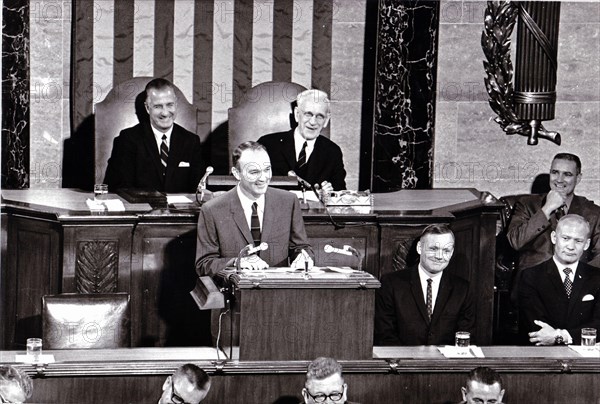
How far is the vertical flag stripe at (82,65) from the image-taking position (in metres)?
10.2

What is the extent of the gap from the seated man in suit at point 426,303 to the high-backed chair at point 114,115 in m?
2.72

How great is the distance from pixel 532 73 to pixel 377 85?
47.8 inches

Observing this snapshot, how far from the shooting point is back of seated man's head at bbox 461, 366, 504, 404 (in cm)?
632

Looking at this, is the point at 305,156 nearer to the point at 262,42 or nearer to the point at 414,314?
the point at 262,42

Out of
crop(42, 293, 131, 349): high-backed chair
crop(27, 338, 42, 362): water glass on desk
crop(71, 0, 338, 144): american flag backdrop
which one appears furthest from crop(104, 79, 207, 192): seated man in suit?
crop(27, 338, 42, 362): water glass on desk

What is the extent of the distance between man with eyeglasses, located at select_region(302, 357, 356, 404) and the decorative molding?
219 cm

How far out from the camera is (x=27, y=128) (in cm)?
1003

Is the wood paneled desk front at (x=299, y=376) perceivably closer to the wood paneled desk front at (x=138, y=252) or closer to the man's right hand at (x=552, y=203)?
the wood paneled desk front at (x=138, y=252)

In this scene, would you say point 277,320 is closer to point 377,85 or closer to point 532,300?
point 532,300

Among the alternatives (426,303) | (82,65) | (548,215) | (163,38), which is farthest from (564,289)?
(82,65)

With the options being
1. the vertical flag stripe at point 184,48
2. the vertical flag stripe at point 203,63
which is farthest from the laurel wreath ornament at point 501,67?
the vertical flag stripe at point 184,48

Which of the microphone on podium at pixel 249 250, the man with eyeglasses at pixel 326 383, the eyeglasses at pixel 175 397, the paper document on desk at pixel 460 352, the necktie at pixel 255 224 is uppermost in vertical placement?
Answer: the necktie at pixel 255 224

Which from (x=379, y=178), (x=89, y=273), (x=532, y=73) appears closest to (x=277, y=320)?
(x=89, y=273)

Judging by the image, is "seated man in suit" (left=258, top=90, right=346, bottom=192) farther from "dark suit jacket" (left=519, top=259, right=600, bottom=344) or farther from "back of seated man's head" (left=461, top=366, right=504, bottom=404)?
"back of seated man's head" (left=461, top=366, right=504, bottom=404)
